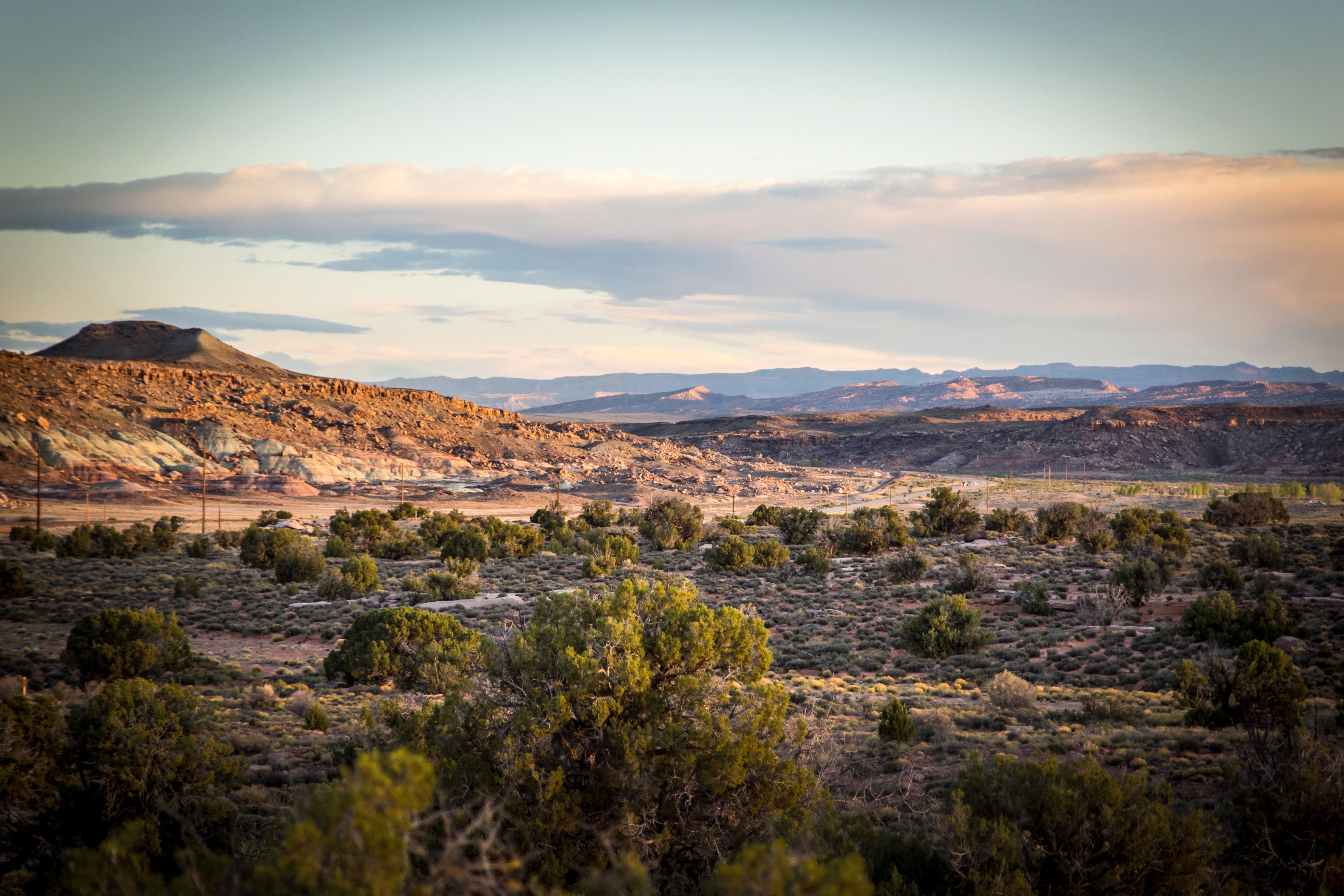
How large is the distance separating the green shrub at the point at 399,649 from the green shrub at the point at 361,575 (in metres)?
9.26

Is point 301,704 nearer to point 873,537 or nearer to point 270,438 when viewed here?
point 873,537

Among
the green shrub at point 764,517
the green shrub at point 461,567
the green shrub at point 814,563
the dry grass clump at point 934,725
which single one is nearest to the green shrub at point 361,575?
the green shrub at point 461,567

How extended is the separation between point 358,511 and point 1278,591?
3651 centimetres

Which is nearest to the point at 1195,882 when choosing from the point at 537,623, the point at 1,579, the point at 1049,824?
the point at 1049,824

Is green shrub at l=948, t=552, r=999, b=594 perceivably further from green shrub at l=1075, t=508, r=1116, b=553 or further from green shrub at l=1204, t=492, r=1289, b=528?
green shrub at l=1204, t=492, r=1289, b=528

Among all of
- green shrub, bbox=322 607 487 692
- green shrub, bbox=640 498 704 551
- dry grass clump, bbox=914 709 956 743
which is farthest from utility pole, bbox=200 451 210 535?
dry grass clump, bbox=914 709 956 743

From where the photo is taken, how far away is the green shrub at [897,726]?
10688 mm

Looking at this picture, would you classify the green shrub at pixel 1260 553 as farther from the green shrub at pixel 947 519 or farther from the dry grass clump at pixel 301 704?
the dry grass clump at pixel 301 704

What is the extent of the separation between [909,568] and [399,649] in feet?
55.7

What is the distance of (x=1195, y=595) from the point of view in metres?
21.5

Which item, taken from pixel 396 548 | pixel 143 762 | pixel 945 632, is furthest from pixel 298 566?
pixel 945 632

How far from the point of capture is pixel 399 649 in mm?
15469

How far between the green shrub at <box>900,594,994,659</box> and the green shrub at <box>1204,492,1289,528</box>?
84.4ft

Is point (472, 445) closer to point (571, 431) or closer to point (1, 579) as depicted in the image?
point (571, 431)
